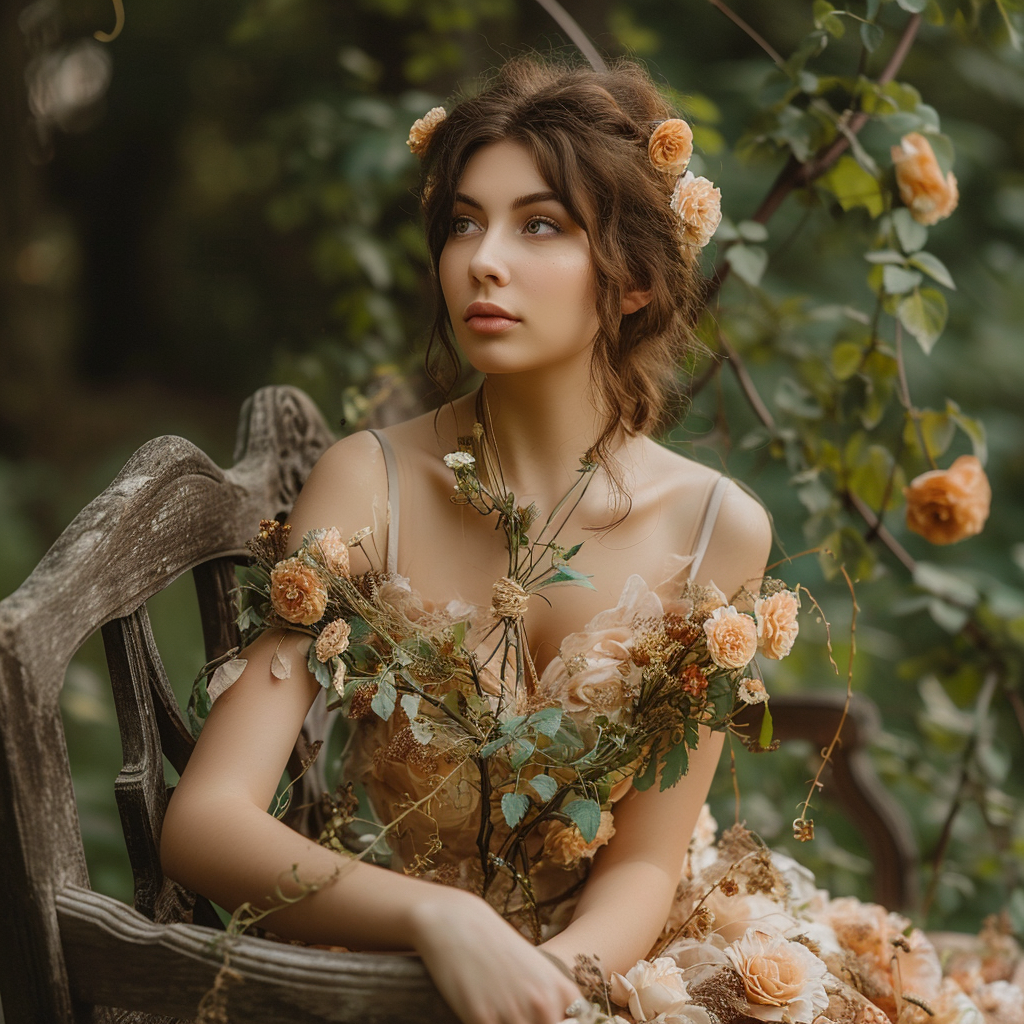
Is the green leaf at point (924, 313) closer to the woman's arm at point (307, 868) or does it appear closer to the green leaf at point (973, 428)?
the green leaf at point (973, 428)

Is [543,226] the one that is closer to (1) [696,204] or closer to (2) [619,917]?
(1) [696,204]

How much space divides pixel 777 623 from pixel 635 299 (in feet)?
1.64

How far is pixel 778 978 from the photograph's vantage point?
117 cm

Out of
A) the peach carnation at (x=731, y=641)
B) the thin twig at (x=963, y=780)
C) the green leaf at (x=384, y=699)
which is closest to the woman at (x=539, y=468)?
the green leaf at (x=384, y=699)

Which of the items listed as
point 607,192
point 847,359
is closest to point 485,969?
point 607,192

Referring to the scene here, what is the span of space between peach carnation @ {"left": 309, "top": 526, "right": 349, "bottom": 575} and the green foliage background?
49 centimetres

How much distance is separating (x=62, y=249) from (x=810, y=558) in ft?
13.3

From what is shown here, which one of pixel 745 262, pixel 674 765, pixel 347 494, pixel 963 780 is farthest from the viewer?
pixel 963 780

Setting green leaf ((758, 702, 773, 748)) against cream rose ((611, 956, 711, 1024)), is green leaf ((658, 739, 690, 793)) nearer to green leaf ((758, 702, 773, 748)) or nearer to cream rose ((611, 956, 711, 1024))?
green leaf ((758, 702, 773, 748))

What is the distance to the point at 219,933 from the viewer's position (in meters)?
1.00

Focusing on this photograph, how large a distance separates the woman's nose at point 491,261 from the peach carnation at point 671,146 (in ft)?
0.83

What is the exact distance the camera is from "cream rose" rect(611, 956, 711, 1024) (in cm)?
108

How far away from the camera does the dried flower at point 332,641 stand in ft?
3.96

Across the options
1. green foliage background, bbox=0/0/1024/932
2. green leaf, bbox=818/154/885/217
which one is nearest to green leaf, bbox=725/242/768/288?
green foliage background, bbox=0/0/1024/932
